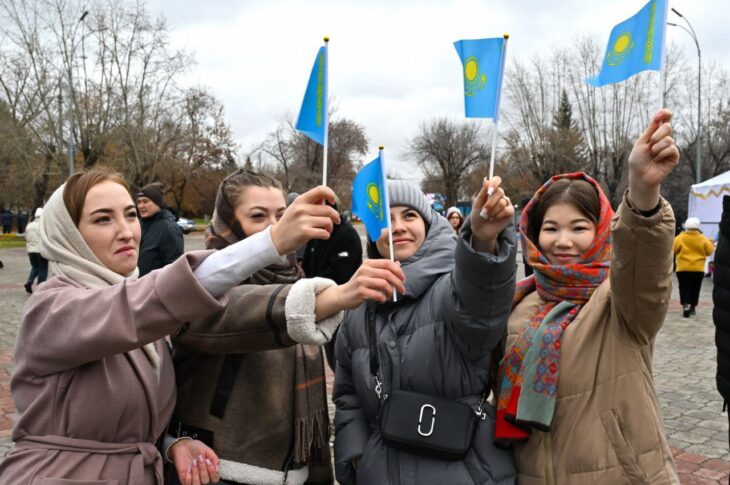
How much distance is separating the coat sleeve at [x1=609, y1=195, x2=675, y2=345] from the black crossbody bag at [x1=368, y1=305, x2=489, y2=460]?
581 mm

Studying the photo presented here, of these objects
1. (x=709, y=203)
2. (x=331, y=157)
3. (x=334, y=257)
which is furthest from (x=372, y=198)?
(x=331, y=157)

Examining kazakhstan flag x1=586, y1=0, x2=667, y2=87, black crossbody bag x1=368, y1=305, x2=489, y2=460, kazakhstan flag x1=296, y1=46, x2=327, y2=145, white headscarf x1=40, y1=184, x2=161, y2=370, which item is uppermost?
kazakhstan flag x1=586, y1=0, x2=667, y2=87

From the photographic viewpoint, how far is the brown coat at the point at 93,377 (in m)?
1.56

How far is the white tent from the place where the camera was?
1524cm

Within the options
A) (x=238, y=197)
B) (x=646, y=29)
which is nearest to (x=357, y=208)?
(x=238, y=197)

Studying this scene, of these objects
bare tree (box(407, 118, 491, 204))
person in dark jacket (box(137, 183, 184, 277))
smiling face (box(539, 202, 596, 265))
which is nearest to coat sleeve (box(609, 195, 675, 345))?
smiling face (box(539, 202, 596, 265))

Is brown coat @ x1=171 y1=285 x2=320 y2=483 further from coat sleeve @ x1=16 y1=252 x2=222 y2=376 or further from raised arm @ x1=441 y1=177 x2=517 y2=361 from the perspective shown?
raised arm @ x1=441 y1=177 x2=517 y2=361

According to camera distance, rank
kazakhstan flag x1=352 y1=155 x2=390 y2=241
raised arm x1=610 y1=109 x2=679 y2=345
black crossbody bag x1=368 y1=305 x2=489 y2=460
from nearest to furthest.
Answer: raised arm x1=610 y1=109 x2=679 y2=345 < black crossbody bag x1=368 y1=305 x2=489 y2=460 < kazakhstan flag x1=352 y1=155 x2=390 y2=241

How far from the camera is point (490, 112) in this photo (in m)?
A: 1.92

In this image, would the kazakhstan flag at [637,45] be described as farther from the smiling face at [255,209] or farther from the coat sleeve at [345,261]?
the coat sleeve at [345,261]

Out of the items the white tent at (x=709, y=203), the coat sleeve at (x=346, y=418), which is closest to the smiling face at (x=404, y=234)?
the coat sleeve at (x=346, y=418)

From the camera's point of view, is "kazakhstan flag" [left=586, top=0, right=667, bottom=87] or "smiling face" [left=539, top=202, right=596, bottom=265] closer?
"kazakhstan flag" [left=586, top=0, right=667, bottom=87]

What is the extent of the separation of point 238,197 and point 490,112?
3.18ft

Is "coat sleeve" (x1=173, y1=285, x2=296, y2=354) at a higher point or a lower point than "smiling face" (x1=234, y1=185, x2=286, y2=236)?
lower
